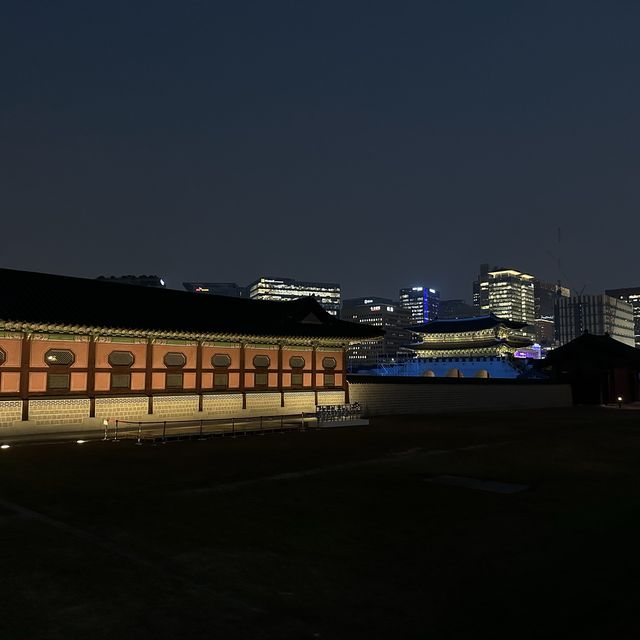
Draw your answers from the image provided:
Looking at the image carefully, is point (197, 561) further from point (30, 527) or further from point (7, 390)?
point (7, 390)

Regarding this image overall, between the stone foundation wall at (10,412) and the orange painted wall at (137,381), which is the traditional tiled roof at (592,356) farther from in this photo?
the stone foundation wall at (10,412)

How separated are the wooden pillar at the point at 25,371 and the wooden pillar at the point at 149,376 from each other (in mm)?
5621

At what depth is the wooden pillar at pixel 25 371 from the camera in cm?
2441

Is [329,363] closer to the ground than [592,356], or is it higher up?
closer to the ground

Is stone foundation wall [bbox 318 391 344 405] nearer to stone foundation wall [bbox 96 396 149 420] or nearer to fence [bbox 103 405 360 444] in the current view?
fence [bbox 103 405 360 444]

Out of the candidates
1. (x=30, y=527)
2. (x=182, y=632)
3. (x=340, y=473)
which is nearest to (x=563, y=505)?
(x=340, y=473)

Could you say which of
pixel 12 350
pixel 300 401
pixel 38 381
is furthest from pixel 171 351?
pixel 300 401

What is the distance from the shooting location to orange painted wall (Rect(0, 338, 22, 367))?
24188mm

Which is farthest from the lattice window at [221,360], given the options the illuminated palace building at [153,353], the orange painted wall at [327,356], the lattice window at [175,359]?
the orange painted wall at [327,356]

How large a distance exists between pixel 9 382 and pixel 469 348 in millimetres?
60636

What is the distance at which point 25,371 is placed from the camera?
80.4 ft

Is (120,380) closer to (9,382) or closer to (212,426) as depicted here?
(9,382)

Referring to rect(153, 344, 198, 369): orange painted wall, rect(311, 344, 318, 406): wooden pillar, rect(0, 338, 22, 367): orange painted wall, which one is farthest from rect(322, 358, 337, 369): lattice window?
rect(0, 338, 22, 367): orange painted wall

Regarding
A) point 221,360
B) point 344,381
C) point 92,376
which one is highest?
point 221,360
